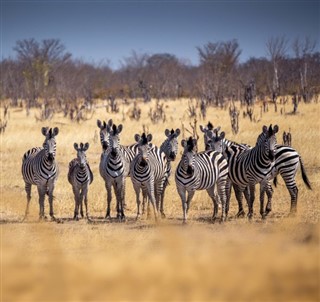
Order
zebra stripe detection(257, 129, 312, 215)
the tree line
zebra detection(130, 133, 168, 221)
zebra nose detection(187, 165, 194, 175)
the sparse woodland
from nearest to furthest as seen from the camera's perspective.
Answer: the sparse woodland → zebra nose detection(187, 165, 194, 175) → zebra detection(130, 133, 168, 221) → zebra stripe detection(257, 129, 312, 215) → the tree line

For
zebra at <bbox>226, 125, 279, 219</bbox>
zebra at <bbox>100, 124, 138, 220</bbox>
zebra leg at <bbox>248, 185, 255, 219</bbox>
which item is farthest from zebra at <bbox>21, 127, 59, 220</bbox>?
zebra leg at <bbox>248, 185, 255, 219</bbox>

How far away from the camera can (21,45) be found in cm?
6988

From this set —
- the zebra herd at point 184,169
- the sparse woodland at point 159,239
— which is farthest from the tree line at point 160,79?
the zebra herd at point 184,169

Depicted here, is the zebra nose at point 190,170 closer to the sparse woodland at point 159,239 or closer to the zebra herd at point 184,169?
the zebra herd at point 184,169

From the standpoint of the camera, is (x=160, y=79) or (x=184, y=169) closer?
(x=184, y=169)

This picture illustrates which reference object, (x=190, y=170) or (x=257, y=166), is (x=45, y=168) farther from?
(x=257, y=166)

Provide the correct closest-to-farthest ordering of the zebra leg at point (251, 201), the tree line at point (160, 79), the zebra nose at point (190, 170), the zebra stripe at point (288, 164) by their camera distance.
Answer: the zebra nose at point (190, 170) → the zebra leg at point (251, 201) → the zebra stripe at point (288, 164) → the tree line at point (160, 79)

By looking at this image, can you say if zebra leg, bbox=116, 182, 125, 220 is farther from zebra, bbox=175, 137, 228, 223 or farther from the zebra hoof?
the zebra hoof

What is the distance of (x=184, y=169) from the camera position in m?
10.8

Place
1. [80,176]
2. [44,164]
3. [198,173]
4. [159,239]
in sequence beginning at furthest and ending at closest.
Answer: [80,176] → [44,164] → [198,173] → [159,239]

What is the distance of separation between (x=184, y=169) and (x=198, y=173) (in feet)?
0.99

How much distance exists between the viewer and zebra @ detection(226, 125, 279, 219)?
1137cm

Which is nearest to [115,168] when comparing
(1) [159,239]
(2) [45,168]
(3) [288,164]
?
(2) [45,168]

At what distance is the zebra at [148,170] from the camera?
37.4ft
